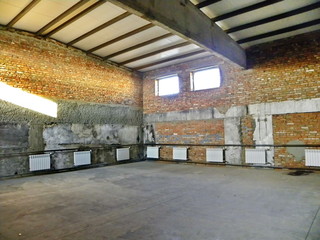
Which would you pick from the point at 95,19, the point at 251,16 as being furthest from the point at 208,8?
the point at 95,19

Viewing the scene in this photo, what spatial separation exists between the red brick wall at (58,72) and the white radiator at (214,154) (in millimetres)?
3968

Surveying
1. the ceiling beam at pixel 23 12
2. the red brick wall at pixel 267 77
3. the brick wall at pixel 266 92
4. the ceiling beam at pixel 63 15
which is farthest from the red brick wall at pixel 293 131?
the ceiling beam at pixel 23 12

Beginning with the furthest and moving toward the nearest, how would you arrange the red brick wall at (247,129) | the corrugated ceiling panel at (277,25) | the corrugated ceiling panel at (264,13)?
the red brick wall at (247,129) < the corrugated ceiling panel at (277,25) < the corrugated ceiling panel at (264,13)

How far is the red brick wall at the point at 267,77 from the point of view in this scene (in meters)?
6.31

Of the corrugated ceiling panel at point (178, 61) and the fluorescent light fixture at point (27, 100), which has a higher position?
the corrugated ceiling panel at point (178, 61)

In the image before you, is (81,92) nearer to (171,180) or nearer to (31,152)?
(31,152)

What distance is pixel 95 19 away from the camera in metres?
5.99

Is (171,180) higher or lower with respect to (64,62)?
lower

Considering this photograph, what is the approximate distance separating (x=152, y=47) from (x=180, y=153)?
402cm

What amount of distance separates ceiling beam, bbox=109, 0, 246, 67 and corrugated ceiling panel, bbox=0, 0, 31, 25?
3.35m

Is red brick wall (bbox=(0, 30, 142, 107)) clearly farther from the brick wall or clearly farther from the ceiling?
the brick wall

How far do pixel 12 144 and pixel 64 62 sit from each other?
121 inches

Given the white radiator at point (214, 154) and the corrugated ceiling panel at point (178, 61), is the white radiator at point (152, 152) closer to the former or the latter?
the white radiator at point (214, 154)

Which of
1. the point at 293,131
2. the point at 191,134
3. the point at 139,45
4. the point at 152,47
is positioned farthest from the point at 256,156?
the point at 139,45
